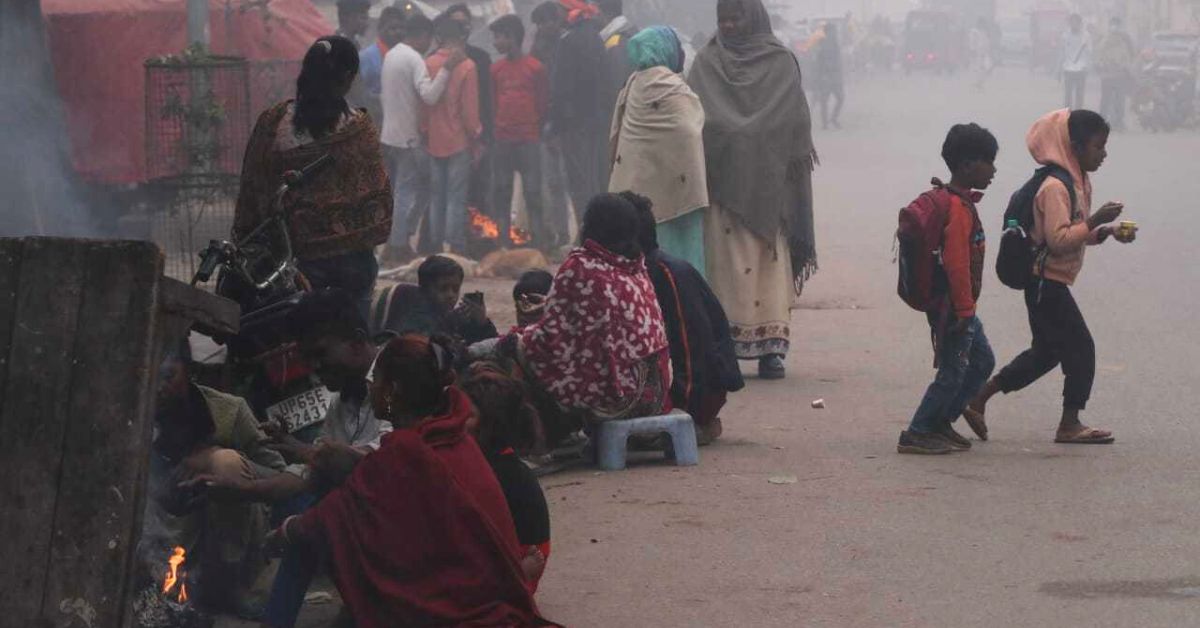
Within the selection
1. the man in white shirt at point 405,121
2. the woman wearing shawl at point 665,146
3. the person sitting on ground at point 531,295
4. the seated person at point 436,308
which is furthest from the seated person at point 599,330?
the man in white shirt at point 405,121

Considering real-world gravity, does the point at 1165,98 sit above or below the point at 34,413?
below

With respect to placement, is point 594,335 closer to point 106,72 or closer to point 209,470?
point 209,470

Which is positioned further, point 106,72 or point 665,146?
point 106,72

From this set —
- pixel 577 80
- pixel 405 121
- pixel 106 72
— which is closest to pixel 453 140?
pixel 405 121

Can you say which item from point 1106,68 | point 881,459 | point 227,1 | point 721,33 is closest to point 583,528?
point 881,459

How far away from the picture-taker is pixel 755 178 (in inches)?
398

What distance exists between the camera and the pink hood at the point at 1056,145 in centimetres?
800

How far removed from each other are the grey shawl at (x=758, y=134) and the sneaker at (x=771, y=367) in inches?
21.7

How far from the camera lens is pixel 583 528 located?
6.73 m

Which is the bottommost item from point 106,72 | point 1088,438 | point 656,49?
point 1088,438

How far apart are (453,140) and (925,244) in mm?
7858

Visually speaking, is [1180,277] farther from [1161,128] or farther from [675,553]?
[1161,128]

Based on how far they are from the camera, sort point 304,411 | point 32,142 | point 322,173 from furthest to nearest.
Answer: point 32,142 < point 322,173 < point 304,411

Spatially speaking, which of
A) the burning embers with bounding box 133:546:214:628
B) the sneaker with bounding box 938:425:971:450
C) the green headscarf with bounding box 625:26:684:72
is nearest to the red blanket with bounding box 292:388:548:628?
the burning embers with bounding box 133:546:214:628
